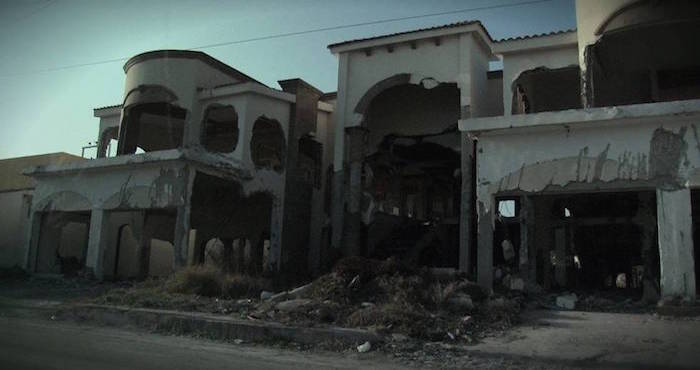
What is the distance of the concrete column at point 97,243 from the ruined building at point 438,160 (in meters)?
0.06

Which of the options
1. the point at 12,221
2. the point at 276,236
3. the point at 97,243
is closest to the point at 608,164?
the point at 276,236

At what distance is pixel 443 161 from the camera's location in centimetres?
2606

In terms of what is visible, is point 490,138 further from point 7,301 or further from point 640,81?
point 7,301

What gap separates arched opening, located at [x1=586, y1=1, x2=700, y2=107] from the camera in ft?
45.7

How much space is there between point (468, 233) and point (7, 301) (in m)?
13.1

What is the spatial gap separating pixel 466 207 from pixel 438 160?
8248 mm

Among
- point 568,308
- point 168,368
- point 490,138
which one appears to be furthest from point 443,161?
point 168,368

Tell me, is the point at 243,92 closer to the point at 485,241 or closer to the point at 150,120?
the point at 150,120

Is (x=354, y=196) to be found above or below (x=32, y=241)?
above

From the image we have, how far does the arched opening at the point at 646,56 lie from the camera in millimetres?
13934

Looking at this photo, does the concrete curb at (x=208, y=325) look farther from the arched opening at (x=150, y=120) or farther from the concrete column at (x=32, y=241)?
the arched opening at (x=150, y=120)

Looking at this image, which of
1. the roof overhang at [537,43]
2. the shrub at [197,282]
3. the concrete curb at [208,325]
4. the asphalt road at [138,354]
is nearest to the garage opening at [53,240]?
the shrub at [197,282]

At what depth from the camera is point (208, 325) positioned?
10922 millimetres

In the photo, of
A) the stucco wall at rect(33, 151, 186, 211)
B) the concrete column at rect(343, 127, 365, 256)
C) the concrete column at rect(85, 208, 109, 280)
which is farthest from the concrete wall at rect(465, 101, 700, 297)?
the concrete column at rect(85, 208, 109, 280)
